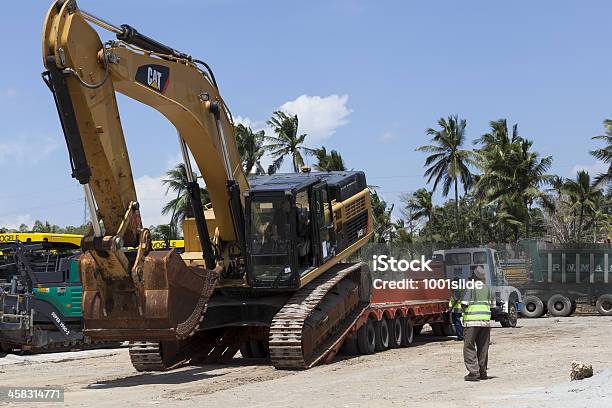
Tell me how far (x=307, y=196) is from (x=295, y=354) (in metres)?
3.10

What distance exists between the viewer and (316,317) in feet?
51.7

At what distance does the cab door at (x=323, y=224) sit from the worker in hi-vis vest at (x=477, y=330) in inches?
152

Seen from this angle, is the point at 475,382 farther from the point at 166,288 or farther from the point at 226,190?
the point at 226,190

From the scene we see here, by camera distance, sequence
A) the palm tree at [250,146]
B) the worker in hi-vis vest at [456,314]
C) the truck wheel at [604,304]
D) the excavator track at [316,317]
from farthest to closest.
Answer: the palm tree at [250,146]
the truck wheel at [604,304]
the worker in hi-vis vest at [456,314]
the excavator track at [316,317]

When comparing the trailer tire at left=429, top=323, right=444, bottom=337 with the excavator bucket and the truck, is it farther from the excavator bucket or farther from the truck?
the excavator bucket

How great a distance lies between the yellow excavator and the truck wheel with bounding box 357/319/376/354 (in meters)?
0.41

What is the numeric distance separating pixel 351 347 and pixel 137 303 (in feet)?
21.2

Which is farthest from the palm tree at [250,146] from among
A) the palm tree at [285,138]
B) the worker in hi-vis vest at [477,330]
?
the worker in hi-vis vest at [477,330]

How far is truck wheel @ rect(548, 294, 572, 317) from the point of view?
1332 inches

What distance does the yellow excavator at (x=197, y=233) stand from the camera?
12.3m

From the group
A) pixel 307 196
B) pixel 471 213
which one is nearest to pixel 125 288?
pixel 307 196

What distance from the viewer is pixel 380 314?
18766 mm

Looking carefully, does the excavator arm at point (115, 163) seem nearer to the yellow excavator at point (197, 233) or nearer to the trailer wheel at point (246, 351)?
the yellow excavator at point (197, 233)

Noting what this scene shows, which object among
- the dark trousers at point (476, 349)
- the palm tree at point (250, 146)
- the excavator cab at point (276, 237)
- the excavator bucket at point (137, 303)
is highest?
the palm tree at point (250, 146)
